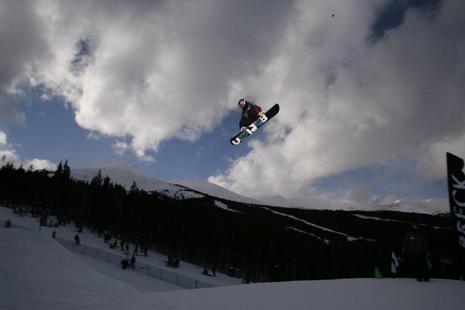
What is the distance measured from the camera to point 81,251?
3809cm

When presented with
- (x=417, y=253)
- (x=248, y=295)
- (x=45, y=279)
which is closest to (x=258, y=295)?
(x=248, y=295)

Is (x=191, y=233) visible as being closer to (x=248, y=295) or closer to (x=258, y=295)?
(x=248, y=295)

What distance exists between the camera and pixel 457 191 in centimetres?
1020

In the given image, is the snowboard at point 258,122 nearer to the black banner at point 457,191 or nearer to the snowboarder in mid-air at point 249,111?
the snowboarder in mid-air at point 249,111

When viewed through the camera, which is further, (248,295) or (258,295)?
(248,295)

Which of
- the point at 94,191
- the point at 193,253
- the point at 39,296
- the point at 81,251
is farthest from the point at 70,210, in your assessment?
the point at 39,296

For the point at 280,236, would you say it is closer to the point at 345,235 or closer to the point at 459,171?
the point at 345,235

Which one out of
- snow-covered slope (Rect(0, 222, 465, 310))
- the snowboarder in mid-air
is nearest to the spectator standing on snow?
snow-covered slope (Rect(0, 222, 465, 310))

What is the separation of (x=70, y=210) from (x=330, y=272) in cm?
5935

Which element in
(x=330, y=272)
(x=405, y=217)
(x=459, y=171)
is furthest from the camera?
(x=405, y=217)

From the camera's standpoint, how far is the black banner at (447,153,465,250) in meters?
9.88

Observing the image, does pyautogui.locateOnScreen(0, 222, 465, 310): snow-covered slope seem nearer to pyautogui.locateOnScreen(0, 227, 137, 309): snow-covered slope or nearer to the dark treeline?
pyautogui.locateOnScreen(0, 227, 137, 309): snow-covered slope

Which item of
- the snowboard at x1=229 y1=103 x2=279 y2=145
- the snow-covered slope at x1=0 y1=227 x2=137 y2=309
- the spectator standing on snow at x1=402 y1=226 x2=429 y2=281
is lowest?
the snow-covered slope at x1=0 y1=227 x2=137 y2=309

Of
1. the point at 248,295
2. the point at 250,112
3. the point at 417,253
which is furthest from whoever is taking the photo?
the point at 250,112
